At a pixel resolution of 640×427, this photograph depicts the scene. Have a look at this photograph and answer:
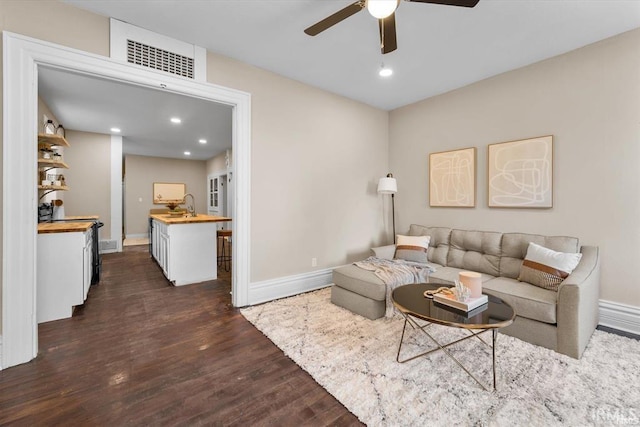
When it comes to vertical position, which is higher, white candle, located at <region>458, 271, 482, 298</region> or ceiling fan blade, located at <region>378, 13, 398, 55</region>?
ceiling fan blade, located at <region>378, 13, 398, 55</region>

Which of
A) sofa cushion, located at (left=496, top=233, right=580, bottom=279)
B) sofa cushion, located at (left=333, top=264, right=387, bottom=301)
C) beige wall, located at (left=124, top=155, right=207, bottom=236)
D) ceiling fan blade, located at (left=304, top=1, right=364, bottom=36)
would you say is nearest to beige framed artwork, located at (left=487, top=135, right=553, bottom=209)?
sofa cushion, located at (left=496, top=233, right=580, bottom=279)

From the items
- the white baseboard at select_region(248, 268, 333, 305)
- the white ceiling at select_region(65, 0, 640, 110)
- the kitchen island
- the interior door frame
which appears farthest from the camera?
the kitchen island

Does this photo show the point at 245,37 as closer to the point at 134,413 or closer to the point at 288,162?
the point at 288,162

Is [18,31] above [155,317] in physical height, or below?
above

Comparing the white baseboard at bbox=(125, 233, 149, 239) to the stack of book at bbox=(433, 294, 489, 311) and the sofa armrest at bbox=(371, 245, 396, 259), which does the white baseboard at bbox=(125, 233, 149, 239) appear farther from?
the stack of book at bbox=(433, 294, 489, 311)

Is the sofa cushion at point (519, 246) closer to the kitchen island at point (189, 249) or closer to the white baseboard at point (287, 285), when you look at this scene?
the white baseboard at point (287, 285)

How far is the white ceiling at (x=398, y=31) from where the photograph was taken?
2.21 metres

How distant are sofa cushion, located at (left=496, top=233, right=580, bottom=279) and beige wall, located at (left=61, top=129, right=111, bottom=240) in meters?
7.73

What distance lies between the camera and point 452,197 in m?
3.79

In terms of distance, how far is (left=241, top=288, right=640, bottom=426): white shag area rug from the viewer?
1534 millimetres

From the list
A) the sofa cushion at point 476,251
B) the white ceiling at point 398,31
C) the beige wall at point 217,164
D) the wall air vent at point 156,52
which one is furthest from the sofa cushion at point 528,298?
the beige wall at point 217,164

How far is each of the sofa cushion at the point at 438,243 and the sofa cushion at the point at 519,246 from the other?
65 cm

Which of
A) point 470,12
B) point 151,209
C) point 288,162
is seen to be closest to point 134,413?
point 288,162

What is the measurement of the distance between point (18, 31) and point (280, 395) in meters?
3.23
